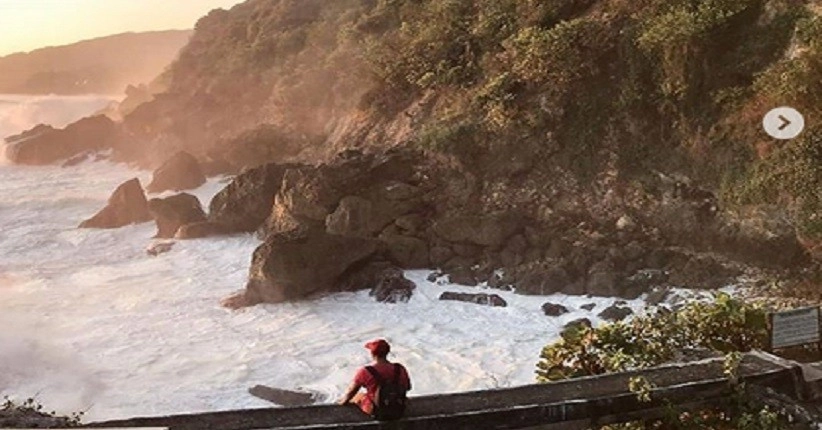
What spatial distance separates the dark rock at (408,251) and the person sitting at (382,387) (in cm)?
1481

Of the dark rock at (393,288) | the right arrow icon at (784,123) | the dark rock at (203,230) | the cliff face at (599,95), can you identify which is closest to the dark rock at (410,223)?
the dark rock at (393,288)

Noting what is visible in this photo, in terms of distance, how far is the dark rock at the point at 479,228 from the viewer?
2161 cm

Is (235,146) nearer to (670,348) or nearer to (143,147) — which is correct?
(143,147)

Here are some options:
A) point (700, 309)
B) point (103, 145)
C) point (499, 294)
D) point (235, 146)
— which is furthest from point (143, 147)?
point (700, 309)

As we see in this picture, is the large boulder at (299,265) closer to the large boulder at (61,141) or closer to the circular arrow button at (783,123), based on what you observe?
the circular arrow button at (783,123)

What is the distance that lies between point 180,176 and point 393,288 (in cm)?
2283

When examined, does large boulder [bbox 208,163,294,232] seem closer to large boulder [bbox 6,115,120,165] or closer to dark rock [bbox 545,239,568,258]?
dark rock [bbox 545,239,568,258]

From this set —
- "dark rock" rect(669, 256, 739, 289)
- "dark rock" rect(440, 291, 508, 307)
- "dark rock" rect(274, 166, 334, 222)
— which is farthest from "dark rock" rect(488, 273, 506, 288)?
"dark rock" rect(274, 166, 334, 222)

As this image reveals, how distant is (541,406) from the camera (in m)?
7.31

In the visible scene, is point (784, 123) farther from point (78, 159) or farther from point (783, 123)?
point (78, 159)

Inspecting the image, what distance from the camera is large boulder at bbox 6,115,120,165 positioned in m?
53.7

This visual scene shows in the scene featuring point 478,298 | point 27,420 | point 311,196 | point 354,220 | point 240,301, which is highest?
point 311,196

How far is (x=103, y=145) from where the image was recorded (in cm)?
5616

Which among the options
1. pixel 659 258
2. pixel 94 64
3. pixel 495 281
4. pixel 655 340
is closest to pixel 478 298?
pixel 495 281
